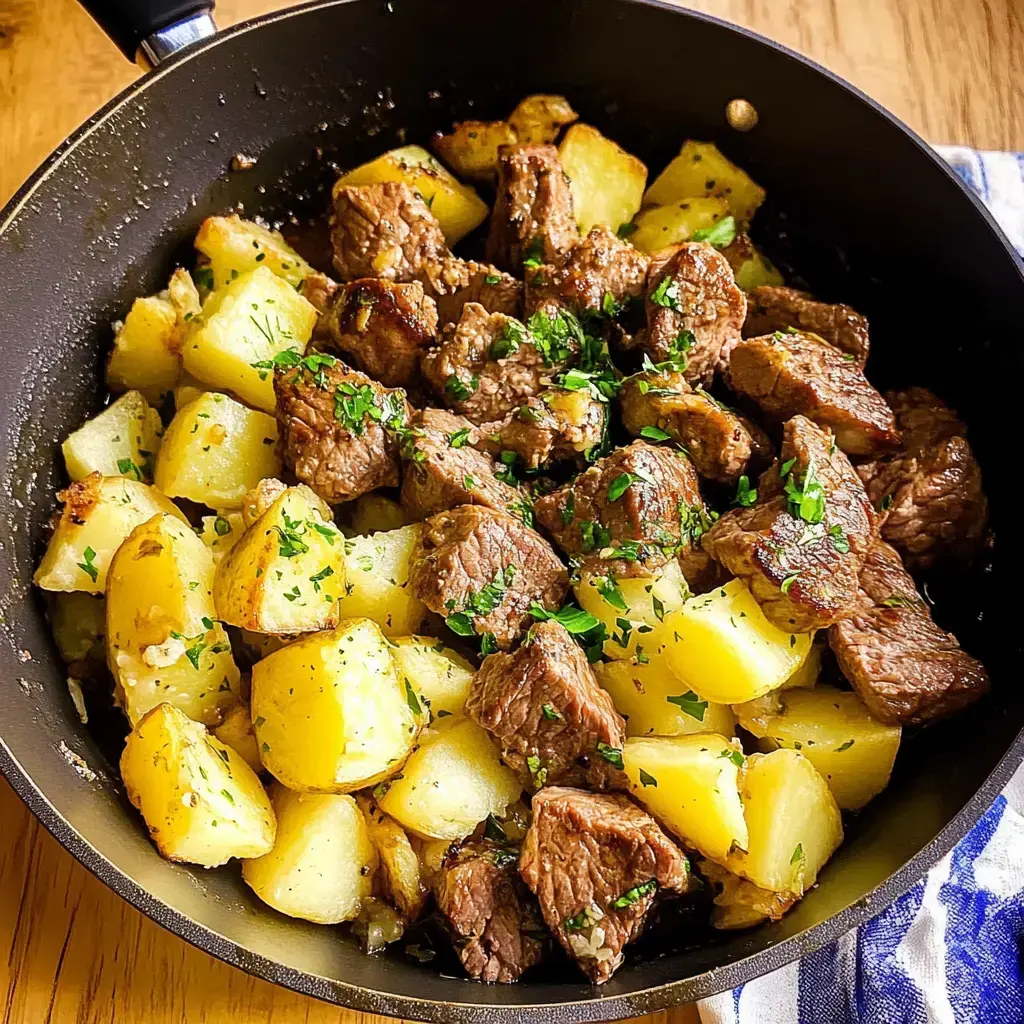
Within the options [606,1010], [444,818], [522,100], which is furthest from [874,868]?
[522,100]

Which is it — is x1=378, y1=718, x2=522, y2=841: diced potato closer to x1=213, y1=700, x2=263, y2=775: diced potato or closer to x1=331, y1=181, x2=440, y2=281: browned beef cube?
x1=213, y1=700, x2=263, y2=775: diced potato

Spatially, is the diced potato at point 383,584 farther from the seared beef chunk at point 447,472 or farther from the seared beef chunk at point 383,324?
the seared beef chunk at point 383,324

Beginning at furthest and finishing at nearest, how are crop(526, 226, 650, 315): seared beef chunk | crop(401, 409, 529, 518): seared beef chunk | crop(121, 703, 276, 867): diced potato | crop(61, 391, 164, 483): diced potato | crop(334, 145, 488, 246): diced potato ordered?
crop(334, 145, 488, 246): diced potato < crop(526, 226, 650, 315): seared beef chunk < crop(61, 391, 164, 483): diced potato < crop(401, 409, 529, 518): seared beef chunk < crop(121, 703, 276, 867): diced potato

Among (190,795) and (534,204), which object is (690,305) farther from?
(190,795)

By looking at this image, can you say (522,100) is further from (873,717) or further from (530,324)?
(873,717)

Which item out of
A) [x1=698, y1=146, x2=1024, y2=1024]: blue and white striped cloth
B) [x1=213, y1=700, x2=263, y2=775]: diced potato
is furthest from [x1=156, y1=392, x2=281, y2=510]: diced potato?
[x1=698, y1=146, x2=1024, y2=1024]: blue and white striped cloth

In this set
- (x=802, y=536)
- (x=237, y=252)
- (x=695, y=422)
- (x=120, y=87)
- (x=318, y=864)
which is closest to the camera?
(x=318, y=864)

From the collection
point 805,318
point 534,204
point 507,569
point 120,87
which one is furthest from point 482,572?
point 120,87

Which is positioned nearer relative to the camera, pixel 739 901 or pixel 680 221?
pixel 739 901
